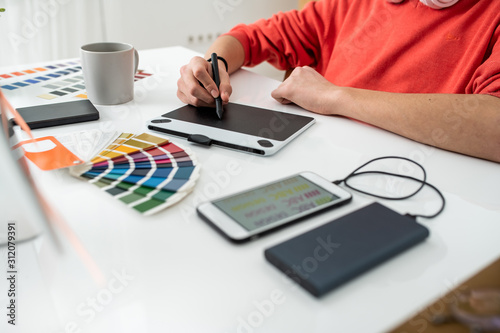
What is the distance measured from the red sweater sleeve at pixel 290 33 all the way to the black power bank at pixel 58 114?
1.62ft

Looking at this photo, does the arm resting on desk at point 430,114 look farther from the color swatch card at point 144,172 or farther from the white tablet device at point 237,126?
the color swatch card at point 144,172

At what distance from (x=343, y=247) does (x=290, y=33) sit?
0.88 m

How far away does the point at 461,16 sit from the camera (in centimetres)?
Result: 92

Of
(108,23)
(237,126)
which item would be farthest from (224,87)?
(108,23)

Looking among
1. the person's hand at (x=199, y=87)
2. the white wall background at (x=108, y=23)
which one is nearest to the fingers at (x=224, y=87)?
the person's hand at (x=199, y=87)

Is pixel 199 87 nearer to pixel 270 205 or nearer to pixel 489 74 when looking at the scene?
pixel 270 205

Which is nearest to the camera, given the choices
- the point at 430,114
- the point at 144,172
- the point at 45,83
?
the point at 144,172

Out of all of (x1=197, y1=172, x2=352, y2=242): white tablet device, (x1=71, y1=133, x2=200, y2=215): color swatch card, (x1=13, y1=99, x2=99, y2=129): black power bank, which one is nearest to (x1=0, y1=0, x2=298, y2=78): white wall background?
(x1=13, y1=99, x2=99, y2=129): black power bank

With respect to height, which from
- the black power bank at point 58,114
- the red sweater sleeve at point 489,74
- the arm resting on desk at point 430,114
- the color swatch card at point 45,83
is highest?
the red sweater sleeve at point 489,74

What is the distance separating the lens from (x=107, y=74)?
0.84 m

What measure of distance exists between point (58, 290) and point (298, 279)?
23cm

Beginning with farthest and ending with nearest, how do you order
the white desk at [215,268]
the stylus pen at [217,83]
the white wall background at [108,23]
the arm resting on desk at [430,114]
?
the white wall background at [108,23] → the stylus pen at [217,83] → the arm resting on desk at [430,114] → the white desk at [215,268]

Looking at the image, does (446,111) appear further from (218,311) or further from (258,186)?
(218,311)

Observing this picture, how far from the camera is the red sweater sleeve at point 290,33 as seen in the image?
118 centimetres
